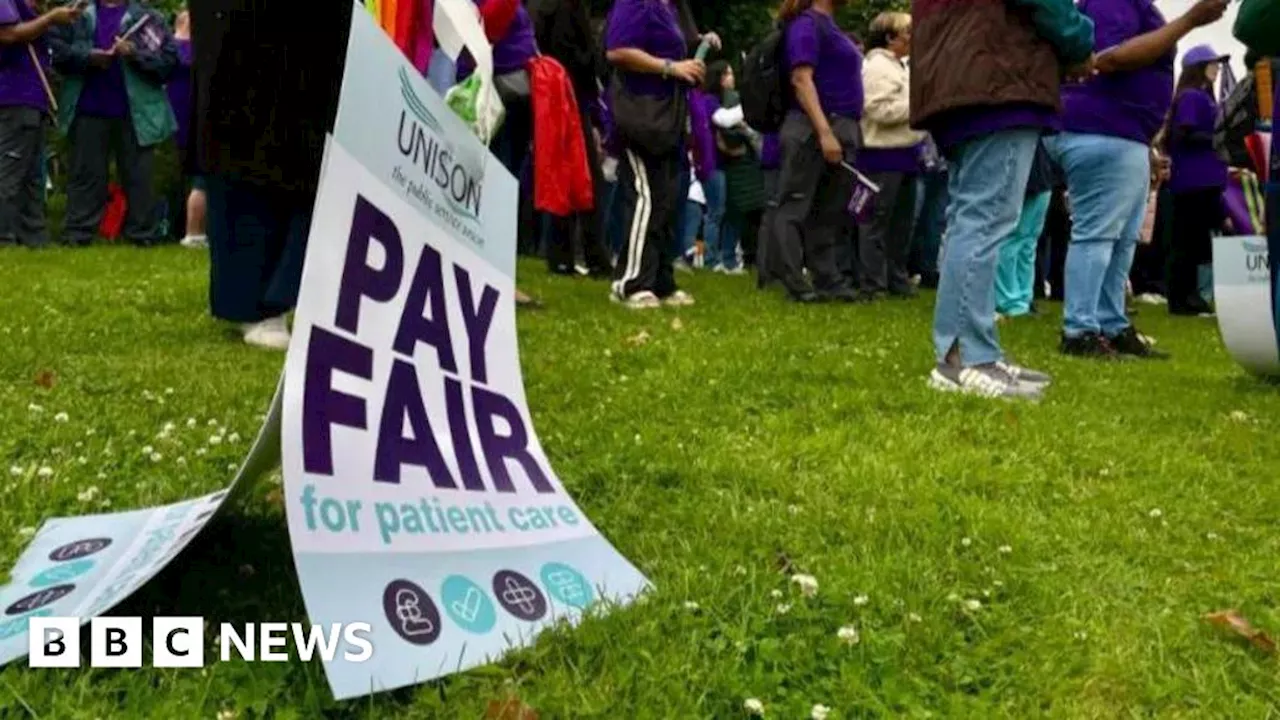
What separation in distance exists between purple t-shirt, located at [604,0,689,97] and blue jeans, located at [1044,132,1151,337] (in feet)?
6.65

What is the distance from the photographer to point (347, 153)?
2.02 m

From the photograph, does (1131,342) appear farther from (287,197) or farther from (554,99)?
(287,197)

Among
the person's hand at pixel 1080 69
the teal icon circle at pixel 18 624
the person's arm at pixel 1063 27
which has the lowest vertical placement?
the teal icon circle at pixel 18 624

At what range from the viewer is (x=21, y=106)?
826cm

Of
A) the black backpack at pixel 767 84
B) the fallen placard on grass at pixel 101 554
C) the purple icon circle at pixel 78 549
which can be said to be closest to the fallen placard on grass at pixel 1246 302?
the black backpack at pixel 767 84

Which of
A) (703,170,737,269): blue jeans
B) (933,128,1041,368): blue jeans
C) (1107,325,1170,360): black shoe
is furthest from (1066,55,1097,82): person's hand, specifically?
(703,170,737,269): blue jeans

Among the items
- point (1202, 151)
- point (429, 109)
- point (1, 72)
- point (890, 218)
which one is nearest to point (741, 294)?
point (890, 218)

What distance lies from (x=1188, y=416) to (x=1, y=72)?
7476 millimetres

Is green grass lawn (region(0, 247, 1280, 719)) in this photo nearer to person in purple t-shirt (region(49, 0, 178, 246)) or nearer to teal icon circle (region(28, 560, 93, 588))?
teal icon circle (region(28, 560, 93, 588))

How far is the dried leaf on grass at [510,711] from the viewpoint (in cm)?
181

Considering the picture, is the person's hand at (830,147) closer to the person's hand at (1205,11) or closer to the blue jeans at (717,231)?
the person's hand at (1205,11)

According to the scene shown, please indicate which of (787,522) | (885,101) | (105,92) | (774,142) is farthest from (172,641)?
(774,142)

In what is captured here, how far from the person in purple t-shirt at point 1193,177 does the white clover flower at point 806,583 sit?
7603 millimetres

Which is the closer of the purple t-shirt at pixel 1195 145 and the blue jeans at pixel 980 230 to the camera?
the blue jeans at pixel 980 230
